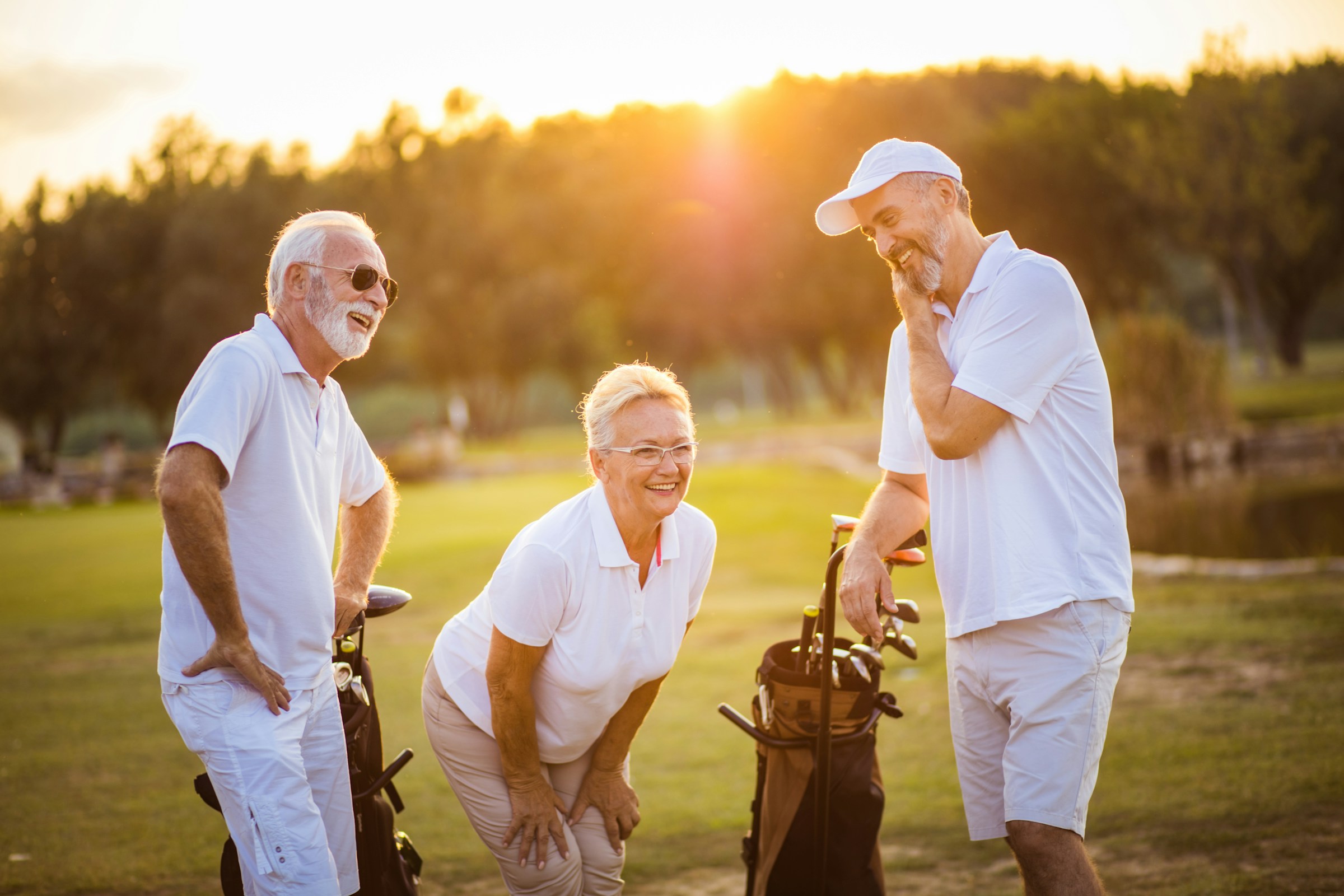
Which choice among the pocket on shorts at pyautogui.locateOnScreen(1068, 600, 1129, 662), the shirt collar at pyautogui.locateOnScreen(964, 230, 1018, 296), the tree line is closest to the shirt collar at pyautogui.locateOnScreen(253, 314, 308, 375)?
the shirt collar at pyautogui.locateOnScreen(964, 230, 1018, 296)

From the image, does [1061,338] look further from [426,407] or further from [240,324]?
[426,407]

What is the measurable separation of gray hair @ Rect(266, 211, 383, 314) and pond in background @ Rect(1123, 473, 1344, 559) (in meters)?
11.3

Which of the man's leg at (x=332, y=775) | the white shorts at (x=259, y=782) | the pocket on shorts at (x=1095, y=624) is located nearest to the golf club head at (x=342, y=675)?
the man's leg at (x=332, y=775)

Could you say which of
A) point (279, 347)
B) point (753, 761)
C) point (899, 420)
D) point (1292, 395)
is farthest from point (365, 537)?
point (1292, 395)

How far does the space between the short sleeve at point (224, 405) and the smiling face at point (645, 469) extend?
942 mm

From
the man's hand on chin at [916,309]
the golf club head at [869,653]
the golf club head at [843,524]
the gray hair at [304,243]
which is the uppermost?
the gray hair at [304,243]

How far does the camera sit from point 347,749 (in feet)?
10.4

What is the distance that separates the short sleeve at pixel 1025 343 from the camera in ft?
9.35

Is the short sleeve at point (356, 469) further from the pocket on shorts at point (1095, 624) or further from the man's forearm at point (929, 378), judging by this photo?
the pocket on shorts at point (1095, 624)

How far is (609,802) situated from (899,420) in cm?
144

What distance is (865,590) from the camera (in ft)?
10.0

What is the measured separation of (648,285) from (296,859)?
41517mm

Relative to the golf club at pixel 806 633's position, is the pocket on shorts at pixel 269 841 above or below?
Answer: below

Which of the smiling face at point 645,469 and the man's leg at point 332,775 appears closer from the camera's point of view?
A: the man's leg at point 332,775
